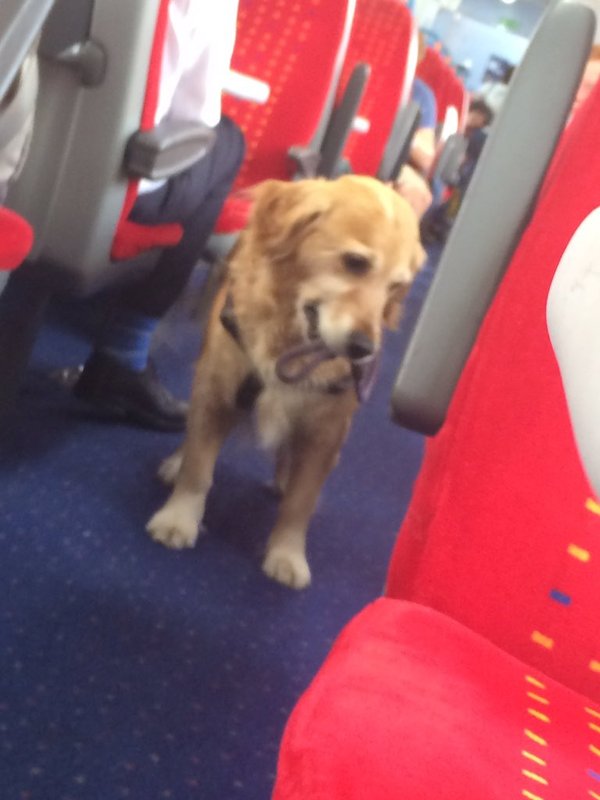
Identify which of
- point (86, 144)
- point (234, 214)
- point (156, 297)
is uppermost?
point (86, 144)

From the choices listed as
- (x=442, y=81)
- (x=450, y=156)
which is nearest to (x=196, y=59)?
(x=450, y=156)

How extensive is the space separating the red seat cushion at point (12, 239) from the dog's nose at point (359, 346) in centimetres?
80

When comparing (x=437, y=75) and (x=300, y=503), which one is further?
Result: (x=437, y=75)

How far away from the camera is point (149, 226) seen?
1271 millimetres

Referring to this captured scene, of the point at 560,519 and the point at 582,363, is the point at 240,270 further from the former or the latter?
the point at 582,363

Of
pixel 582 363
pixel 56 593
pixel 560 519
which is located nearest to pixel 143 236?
pixel 56 593

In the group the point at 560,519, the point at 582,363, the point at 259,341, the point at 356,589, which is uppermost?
the point at 582,363

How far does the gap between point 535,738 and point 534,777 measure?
5 cm

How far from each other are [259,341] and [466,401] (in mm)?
809

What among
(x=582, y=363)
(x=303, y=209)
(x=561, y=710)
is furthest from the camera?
(x=303, y=209)

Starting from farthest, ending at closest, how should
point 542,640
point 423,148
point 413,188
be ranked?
1. point 423,148
2. point 413,188
3. point 542,640

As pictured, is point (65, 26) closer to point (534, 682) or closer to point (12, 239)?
point (12, 239)

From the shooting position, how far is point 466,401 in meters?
0.67

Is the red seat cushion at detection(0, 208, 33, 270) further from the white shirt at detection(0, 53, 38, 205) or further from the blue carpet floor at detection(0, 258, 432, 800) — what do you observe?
the blue carpet floor at detection(0, 258, 432, 800)
